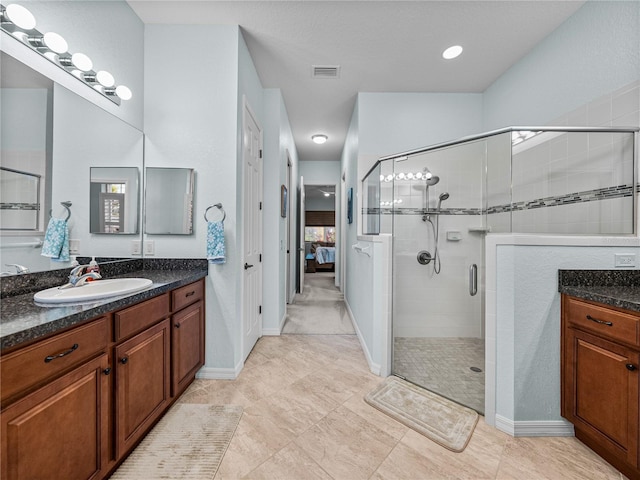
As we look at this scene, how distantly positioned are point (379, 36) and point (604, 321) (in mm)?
2434

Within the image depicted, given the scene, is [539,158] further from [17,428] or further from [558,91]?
[17,428]

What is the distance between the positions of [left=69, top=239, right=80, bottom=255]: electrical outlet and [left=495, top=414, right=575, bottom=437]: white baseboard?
109 inches

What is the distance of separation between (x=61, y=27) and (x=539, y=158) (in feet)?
10.7

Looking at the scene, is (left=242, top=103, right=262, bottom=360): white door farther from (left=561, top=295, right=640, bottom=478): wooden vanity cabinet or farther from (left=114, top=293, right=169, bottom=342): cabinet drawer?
(left=561, top=295, right=640, bottom=478): wooden vanity cabinet

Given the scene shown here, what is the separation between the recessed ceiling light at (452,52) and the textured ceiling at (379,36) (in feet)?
0.17

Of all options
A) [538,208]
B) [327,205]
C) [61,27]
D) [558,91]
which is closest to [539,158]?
[538,208]

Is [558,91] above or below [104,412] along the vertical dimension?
above

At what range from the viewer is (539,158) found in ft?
6.38

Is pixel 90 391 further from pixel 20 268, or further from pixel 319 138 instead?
pixel 319 138

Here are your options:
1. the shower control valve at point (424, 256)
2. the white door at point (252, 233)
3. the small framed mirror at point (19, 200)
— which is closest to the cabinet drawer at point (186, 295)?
the white door at point (252, 233)

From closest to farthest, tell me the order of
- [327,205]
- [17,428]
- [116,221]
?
[17,428], [116,221], [327,205]

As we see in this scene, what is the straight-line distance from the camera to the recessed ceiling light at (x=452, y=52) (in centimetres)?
225

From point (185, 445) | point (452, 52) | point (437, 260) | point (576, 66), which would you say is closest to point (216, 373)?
point (185, 445)

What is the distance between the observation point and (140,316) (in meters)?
1.34
